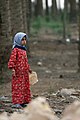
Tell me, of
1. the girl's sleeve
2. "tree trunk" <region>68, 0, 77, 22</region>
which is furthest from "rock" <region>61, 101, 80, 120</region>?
"tree trunk" <region>68, 0, 77, 22</region>

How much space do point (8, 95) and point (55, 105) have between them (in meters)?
1.61

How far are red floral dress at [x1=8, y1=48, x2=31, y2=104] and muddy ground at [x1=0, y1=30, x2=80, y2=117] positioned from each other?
54 cm

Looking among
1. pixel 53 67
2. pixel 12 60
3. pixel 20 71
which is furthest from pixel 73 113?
pixel 53 67

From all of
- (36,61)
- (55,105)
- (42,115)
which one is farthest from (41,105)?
(36,61)

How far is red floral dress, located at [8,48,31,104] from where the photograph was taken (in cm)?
904

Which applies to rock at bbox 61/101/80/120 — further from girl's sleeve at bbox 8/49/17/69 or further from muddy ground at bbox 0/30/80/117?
girl's sleeve at bbox 8/49/17/69

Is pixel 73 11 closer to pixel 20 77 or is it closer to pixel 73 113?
pixel 20 77

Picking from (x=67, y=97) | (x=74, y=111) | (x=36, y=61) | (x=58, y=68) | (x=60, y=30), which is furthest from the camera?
(x=60, y=30)

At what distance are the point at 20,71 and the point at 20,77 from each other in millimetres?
109

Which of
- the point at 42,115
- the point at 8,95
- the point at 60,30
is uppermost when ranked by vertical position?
the point at 42,115

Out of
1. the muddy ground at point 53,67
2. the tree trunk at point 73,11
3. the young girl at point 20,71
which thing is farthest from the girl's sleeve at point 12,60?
the tree trunk at point 73,11

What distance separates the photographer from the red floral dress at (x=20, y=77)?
9038mm

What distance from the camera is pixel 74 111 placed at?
5.45 metres

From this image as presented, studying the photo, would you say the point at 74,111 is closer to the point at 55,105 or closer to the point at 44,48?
the point at 55,105
